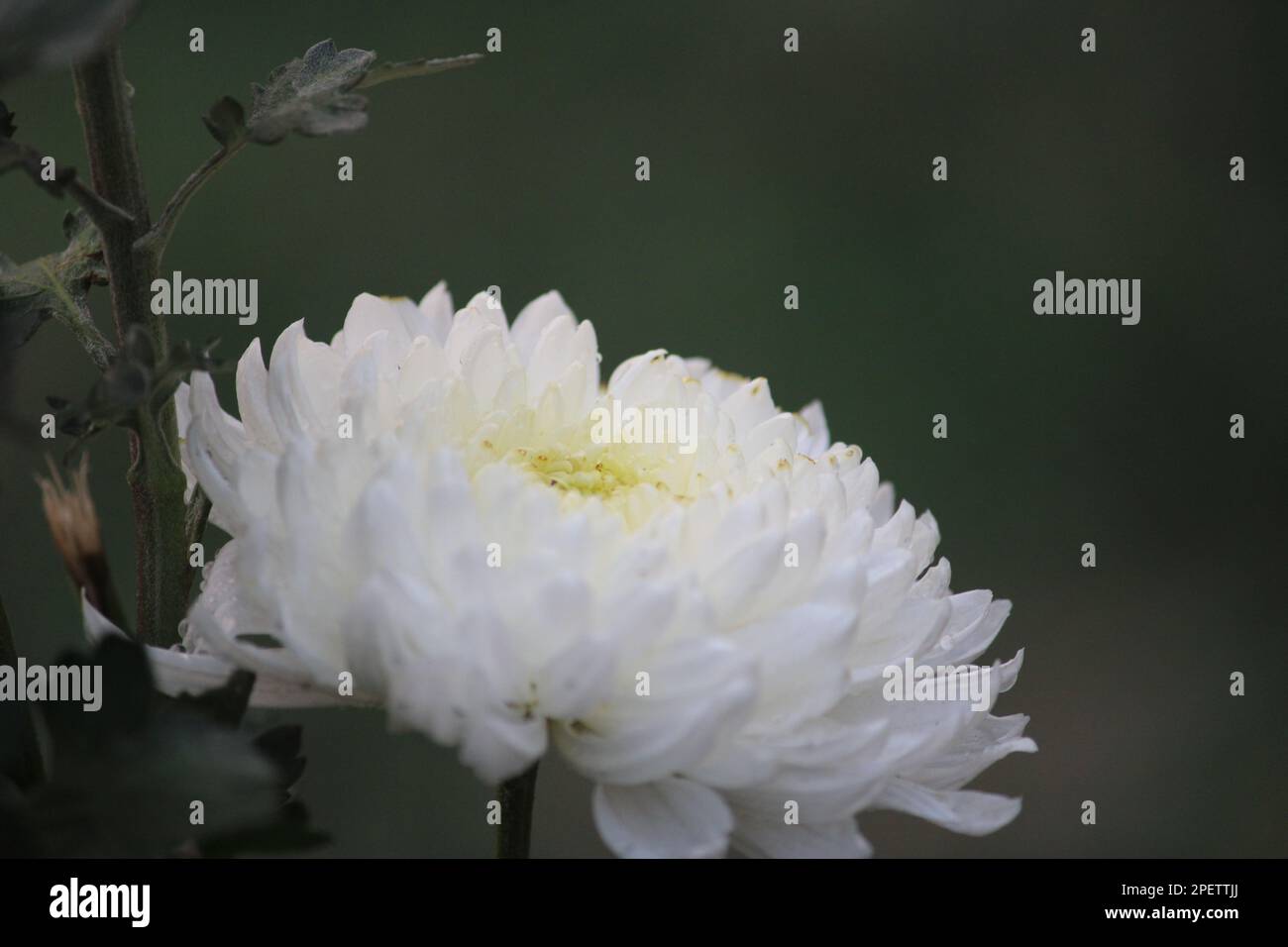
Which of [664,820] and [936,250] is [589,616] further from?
[936,250]

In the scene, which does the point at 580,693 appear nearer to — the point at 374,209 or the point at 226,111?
the point at 226,111

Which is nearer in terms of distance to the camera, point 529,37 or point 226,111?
point 226,111

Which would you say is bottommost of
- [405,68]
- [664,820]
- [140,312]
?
[664,820]

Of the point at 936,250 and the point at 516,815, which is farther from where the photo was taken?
the point at 936,250

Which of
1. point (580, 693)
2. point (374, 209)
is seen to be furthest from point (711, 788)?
point (374, 209)

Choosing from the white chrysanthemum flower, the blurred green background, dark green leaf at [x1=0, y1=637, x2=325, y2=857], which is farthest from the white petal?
the blurred green background

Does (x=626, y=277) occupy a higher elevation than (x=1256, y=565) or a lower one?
higher

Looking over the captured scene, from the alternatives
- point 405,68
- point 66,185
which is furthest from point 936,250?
point 66,185
